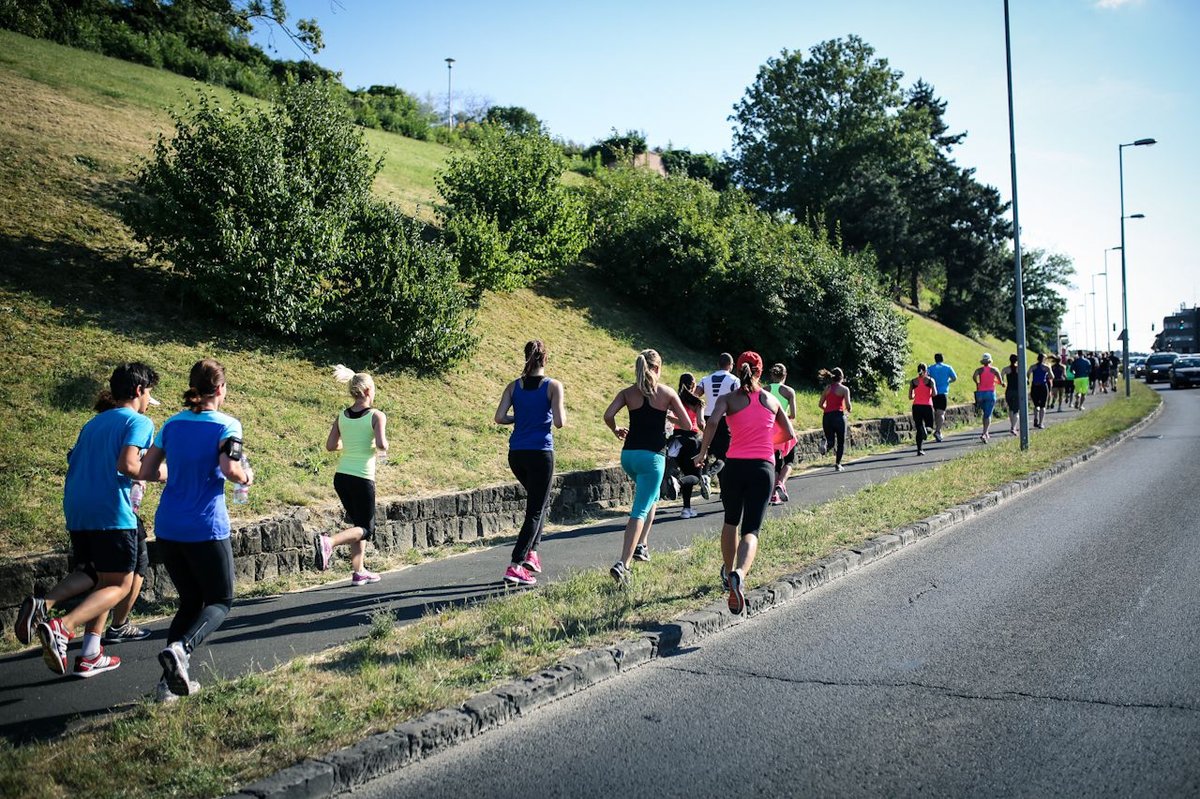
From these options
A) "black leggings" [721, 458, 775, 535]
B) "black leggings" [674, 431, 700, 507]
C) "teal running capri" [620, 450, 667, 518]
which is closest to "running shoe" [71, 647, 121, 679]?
"teal running capri" [620, 450, 667, 518]

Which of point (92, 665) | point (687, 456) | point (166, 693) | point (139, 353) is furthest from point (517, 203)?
point (166, 693)

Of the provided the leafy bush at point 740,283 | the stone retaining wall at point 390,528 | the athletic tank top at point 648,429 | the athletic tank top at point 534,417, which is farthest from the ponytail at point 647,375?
the leafy bush at point 740,283

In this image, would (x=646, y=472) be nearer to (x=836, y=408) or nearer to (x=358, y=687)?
(x=358, y=687)

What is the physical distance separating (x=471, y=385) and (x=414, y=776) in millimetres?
11978

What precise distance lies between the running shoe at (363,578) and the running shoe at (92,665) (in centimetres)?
262

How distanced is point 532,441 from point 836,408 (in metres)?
10.1

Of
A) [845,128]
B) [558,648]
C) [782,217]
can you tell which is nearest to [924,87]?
[845,128]

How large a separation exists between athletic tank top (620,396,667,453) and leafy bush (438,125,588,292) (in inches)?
465

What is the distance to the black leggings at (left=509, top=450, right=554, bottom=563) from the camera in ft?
25.2

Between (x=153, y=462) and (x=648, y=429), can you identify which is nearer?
(x=153, y=462)

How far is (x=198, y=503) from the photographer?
5059 millimetres

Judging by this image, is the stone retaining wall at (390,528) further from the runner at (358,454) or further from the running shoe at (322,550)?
the running shoe at (322,550)

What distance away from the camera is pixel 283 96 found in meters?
16.1

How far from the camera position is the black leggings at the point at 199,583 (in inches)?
198
